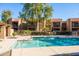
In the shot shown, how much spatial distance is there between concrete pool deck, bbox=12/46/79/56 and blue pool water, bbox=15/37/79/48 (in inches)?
10.7

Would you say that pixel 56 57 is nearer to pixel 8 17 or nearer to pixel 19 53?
pixel 19 53

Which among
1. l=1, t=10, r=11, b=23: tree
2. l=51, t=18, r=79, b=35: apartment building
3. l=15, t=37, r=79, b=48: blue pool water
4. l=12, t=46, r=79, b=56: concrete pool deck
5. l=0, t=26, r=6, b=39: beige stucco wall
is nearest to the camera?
l=12, t=46, r=79, b=56: concrete pool deck

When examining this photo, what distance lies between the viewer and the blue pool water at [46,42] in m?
6.75

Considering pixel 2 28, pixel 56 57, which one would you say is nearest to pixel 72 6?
pixel 56 57

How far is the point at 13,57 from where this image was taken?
5.74 m

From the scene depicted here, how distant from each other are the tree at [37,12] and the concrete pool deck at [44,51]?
2.35ft

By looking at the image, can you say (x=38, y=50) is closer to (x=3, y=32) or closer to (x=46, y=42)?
(x=46, y=42)

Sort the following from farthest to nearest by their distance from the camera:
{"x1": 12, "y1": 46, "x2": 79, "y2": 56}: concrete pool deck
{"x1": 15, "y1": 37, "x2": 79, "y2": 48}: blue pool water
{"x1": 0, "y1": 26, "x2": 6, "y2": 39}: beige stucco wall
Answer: {"x1": 0, "y1": 26, "x2": 6, "y2": 39}: beige stucco wall → {"x1": 15, "y1": 37, "x2": 79, "y2": 48}: blue pool water → {"x1": 12, "y1": 46, "x2": 79, "y2": 56}: concrete pool deck

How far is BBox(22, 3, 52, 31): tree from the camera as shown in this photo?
6538 millimetres

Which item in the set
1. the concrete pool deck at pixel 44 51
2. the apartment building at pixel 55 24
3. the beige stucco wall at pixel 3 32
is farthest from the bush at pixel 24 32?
the apartment building at pixel 55 24

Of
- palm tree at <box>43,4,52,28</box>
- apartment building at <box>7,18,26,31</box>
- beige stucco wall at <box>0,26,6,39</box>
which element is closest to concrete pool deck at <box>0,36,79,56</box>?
beige stucco wall at <box>0,26,6,39</box>

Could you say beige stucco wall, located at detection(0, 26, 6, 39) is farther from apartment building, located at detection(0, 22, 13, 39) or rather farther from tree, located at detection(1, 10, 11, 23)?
tree, located at detection(1, 10, 11, 23)

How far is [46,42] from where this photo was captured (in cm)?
714

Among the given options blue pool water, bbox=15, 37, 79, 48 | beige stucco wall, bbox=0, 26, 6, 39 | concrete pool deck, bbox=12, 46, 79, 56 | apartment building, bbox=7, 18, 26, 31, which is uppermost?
apartment building, bbox=7, 18, 26, 31
